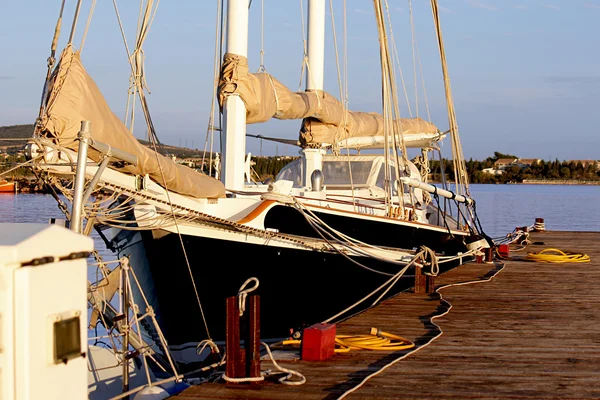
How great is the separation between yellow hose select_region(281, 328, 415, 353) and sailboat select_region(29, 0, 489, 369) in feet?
1.46

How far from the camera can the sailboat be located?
695 cm

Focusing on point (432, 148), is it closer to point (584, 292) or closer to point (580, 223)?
point (584, 292)

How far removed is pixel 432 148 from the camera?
18.3m

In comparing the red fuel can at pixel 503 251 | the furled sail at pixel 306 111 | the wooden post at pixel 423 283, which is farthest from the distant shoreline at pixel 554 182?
the wooden post at pixel 423 283

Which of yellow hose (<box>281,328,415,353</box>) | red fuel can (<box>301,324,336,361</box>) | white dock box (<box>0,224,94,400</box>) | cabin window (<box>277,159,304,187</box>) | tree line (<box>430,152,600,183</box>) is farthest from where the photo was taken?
tree line (<box>430,152,600,183</box>)

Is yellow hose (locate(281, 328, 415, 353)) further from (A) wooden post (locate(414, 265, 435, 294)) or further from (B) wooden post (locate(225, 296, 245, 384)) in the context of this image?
A: (A) wooden post (locate(414, 265, 435, 294))

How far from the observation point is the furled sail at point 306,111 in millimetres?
10711

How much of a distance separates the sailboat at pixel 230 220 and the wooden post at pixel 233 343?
5.33 ft

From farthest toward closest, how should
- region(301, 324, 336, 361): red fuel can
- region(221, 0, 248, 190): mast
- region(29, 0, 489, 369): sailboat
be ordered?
region(221, 0, 248, 190): mast < region(29, 0, 489, 369): sailboat < region(301, 324, 336, 361): red fuel can

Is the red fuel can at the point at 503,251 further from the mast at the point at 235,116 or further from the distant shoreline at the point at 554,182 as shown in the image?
the distant shoreline at the point at 554,182

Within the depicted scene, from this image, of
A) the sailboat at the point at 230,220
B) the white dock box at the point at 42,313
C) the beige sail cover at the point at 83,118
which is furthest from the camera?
the sailboat at the point at 230,220

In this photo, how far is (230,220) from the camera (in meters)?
9.83

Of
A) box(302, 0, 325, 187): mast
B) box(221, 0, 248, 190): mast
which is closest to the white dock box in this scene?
box(221, 0, 248, 190): mast

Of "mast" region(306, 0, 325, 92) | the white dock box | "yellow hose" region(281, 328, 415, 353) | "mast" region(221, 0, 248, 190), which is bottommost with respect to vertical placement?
"yellow hose" region(281, 328, 415, 353)
